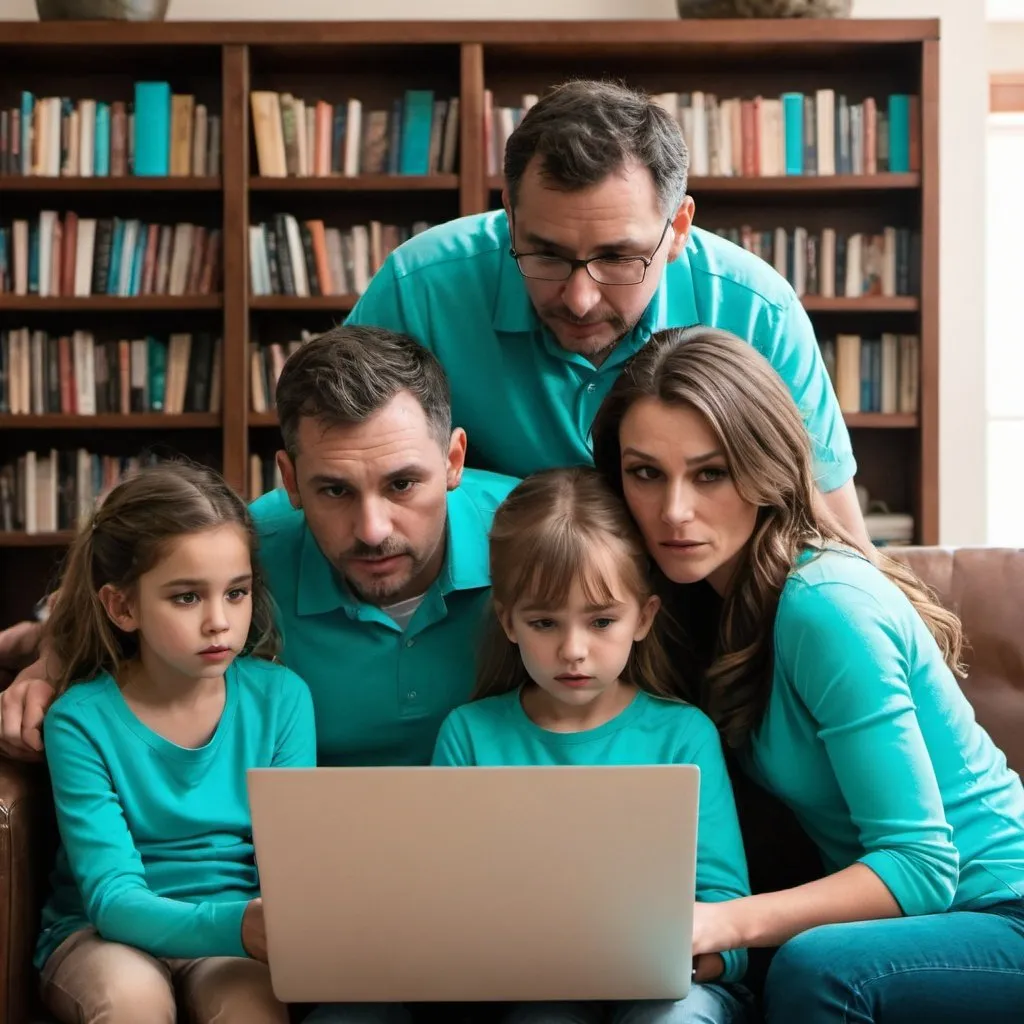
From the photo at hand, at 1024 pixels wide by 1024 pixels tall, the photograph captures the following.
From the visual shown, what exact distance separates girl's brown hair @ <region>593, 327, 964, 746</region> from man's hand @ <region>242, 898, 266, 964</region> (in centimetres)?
60

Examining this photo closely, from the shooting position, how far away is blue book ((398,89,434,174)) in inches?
152

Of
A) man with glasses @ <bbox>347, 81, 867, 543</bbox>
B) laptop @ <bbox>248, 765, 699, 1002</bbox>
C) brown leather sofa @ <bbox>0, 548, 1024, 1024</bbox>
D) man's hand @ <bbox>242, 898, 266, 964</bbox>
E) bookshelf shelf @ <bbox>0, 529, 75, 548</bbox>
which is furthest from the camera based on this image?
bookshelf shelf @ <bbox>0, 529, 75, 548</bbox>

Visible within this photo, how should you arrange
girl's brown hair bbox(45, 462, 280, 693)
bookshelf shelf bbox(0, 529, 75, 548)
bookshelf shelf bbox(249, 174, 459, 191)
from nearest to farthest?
1. girl's brown hair bbox(45, 462, 280, 693)
2. bookshelf shelf bbox(249, 174, 459, 191)
3. bookshelf shelf bbox(0, 529, 75, 548)

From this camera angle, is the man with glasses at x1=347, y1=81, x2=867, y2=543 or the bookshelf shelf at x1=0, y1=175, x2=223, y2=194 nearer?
the man with glasses at x1=347, y1=81, x2=867, y2=543

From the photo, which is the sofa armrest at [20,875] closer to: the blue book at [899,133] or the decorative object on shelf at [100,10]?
the decorative object on shelf at [100,10]

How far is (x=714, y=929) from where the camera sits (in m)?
1.45

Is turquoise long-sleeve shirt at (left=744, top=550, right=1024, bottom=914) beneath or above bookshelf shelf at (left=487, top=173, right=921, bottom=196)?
beneath

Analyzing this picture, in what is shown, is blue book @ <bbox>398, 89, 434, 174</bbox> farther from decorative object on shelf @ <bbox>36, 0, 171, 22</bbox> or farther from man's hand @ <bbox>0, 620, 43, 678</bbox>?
man's hand @ <bbox>0, 620, 43, 678</bbox>

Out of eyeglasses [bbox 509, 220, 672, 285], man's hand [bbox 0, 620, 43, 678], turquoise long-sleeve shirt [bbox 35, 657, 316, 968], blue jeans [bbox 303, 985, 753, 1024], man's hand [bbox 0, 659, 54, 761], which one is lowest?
blue jeans [bbox 303, 985, 753, 1024]

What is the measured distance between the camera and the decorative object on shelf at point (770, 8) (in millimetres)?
3691

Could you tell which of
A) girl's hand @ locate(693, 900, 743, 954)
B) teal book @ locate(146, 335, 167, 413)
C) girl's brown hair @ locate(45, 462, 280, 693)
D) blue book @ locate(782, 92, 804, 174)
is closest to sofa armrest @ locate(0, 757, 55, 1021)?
girl's brown hair @ locate(45, 462, 280, 693)

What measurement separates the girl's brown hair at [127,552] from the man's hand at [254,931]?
415 millimetres

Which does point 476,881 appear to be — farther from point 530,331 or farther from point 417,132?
point 417,132

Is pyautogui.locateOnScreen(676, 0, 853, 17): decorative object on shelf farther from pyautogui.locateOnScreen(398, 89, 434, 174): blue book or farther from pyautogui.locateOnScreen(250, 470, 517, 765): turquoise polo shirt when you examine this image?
pyautogui.locateOnScreen(250, 470, 517, 765): turquoise polo shirt
